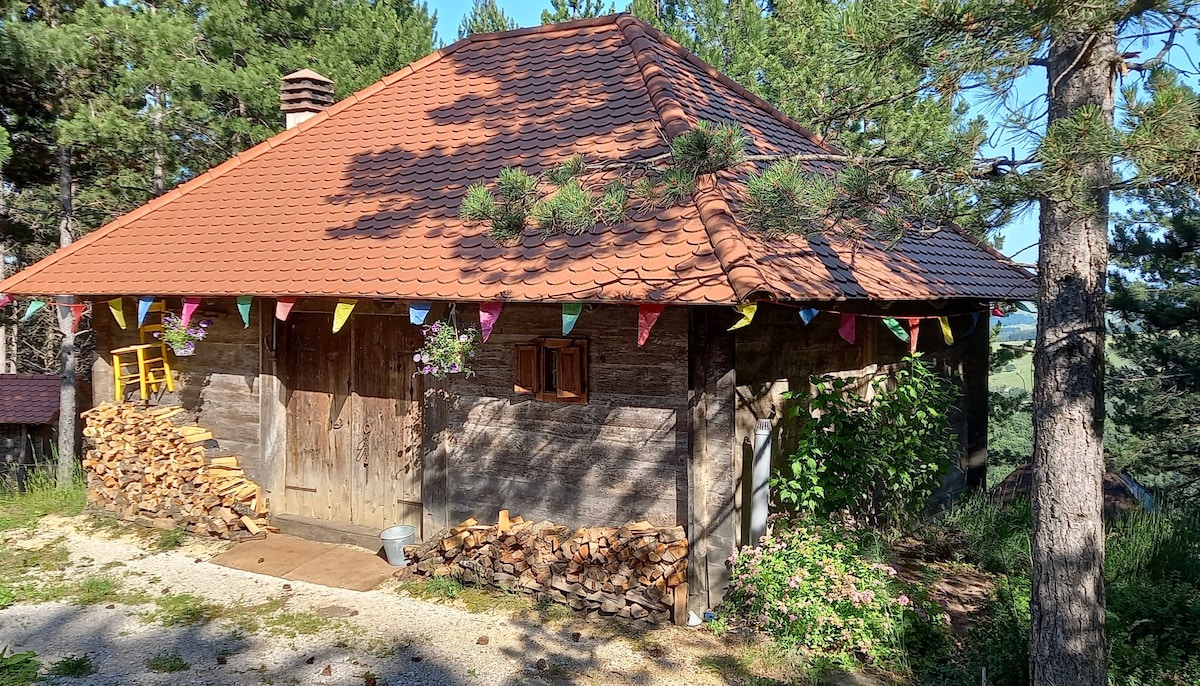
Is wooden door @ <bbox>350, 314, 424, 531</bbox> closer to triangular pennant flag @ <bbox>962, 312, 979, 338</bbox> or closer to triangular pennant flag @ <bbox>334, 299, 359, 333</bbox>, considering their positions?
triangular pennant flag @ <bbox>334, 299, 359, 333</bbox>

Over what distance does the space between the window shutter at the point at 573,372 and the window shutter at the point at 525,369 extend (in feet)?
0.86

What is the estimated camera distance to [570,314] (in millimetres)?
4930

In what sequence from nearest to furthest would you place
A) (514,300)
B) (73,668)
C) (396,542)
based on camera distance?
1. (73,668)
2. (514,300)
3. (396,542)

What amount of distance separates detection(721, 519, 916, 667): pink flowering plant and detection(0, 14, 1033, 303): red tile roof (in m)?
1.74

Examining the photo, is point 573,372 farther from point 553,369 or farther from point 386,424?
point 386,424

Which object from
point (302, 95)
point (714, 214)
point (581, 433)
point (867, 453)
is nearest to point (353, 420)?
point (581, 433)

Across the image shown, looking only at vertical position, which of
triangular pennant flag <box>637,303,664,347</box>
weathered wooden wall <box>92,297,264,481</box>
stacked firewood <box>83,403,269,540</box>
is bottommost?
stacked firewood <box>83,403,269,540</box>

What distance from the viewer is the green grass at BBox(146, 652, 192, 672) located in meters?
4.44

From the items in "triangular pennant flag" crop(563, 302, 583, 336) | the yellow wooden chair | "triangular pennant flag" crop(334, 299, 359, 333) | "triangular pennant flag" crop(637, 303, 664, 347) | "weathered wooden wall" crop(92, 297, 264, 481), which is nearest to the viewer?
"triangular pennant flag" crop(637, 303, 664, 347)

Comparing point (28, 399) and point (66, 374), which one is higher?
point (66, 374)

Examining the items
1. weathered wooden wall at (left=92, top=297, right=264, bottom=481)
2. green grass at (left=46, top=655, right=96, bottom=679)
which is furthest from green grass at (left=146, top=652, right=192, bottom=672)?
weathered wooden wall at (left=92, top=297, right=264, bottom=481)

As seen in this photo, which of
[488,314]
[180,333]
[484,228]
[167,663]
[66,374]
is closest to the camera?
[167,663]

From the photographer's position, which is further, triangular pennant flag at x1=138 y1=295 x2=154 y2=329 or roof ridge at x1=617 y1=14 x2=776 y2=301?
triangular pennant flag at x1=138 y1=295 x2=154 y2=329

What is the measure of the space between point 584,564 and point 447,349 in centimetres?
193
